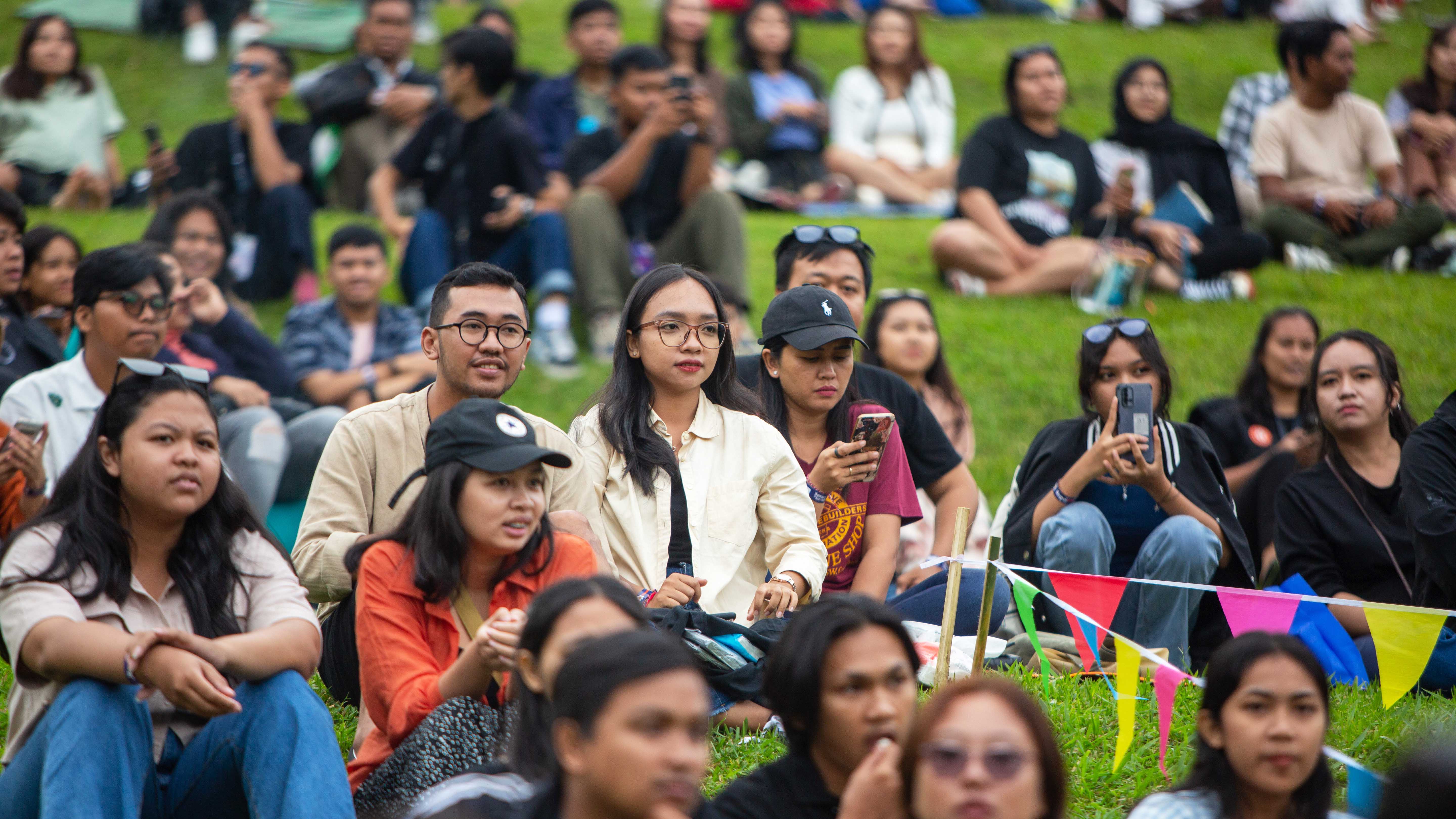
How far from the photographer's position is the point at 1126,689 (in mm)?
3842

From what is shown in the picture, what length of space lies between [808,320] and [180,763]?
2.52m

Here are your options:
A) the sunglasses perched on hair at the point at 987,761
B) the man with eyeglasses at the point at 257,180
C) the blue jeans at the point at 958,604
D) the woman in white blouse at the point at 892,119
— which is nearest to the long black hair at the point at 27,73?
the man with eyeglasses at the point at 257,180

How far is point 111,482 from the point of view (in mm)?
3611

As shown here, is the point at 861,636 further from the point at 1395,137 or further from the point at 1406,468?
the point at 1395,137

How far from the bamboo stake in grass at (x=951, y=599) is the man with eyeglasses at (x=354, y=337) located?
363cm

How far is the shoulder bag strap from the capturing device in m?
5.15

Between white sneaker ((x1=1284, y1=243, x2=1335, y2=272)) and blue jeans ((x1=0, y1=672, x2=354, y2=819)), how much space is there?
860 centimetres

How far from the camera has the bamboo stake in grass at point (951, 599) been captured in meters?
4.07

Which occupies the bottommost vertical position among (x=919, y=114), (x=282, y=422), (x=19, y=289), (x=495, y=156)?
(x=282, y=422)

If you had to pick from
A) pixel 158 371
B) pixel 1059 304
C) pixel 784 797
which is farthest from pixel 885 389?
pixel 1059 304

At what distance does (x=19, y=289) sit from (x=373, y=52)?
14.3 feet

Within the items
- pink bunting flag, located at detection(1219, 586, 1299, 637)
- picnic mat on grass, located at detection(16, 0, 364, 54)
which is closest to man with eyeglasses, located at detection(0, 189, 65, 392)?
pink bunting flag, located at detection(1219, 586, 1299, 637)

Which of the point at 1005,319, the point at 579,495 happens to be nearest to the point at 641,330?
the point at 579,495

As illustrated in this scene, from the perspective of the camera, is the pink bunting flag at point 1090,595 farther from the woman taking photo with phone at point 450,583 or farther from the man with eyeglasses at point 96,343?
the man with eyeglasses at point 96,343
